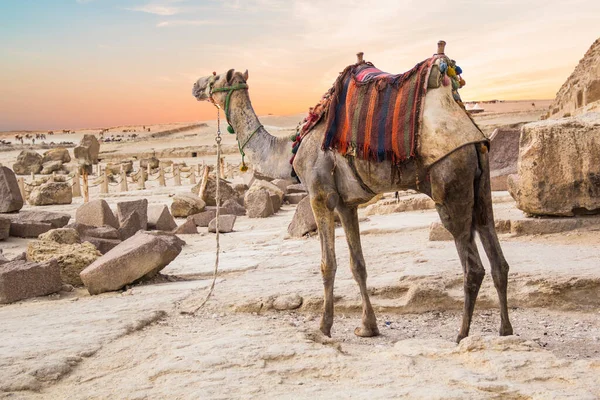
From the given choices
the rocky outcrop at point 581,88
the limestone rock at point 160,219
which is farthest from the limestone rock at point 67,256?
the rocky outcrop at point 581,88

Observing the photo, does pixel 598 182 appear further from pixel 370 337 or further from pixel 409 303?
pixel 370 337

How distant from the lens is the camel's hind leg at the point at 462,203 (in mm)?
4625

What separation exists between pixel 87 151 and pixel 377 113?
41.4 metres

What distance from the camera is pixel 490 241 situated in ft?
16.0

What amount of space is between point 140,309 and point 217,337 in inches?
69.1

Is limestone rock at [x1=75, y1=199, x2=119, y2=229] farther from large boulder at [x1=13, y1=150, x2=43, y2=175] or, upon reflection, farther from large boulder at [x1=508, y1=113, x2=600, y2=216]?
large boulder at [x1=13, y1=150, x2=43, y2=175]

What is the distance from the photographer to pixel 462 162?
4609 millimetres

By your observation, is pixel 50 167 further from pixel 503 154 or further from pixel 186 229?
pixel 503 154

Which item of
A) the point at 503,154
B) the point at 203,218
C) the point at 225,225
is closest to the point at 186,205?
the point at 203,218

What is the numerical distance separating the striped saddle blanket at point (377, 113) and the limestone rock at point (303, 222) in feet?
17.7

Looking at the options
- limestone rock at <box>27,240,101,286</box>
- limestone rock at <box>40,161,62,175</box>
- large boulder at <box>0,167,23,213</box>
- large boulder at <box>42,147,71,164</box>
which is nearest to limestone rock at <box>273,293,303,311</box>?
limestone rock at <box>27,240,101,286</box>

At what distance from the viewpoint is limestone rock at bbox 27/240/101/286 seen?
7855mm

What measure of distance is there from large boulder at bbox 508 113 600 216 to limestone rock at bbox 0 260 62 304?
609 cm

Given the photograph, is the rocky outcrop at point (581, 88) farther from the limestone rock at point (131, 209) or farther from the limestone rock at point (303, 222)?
the limestone rock at point (131, 209)
